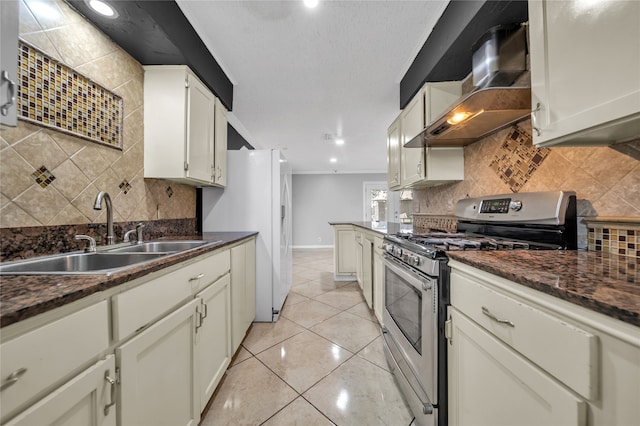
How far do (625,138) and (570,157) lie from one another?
245mm

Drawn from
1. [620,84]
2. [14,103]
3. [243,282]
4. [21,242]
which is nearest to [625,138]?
[620,84]

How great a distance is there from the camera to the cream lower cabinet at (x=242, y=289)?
1.72 meters

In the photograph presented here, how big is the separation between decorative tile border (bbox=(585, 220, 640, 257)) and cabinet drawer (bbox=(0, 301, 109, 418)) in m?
1.80

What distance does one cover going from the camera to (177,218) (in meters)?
2.12

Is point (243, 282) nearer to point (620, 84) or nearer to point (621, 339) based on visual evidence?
point (621, 339)

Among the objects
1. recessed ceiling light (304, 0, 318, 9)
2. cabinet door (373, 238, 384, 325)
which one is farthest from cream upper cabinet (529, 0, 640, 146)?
cabinet door (373, 238, 384, 325)

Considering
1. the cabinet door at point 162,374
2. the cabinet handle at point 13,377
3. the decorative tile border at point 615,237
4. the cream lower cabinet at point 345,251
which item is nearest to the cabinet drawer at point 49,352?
the cabinet handle at point 13,377

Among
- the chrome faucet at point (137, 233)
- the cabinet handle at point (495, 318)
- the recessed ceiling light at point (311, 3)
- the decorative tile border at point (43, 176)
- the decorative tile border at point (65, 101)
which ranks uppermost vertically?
the recessed ceiling light at point (311, 3)

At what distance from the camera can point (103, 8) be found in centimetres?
125

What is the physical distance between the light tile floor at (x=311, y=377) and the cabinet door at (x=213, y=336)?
0.15 metres

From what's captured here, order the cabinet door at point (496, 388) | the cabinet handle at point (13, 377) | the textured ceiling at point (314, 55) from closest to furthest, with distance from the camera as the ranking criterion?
the cabinet handle at point (13, 377), the cabinet door at point (496, 388), the textured ceiling at point (314, 55)

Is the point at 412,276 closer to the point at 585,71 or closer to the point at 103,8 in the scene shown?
the point at 585,71

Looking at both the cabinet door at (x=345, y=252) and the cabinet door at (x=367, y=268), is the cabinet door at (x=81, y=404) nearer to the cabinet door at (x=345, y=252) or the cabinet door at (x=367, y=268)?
the cabinet door at (x=367, y=268)

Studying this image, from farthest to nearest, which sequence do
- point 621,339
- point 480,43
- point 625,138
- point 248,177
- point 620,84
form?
point 248,177 → point 480,43 → point 625,138 → point 620,84 → point 621,339
